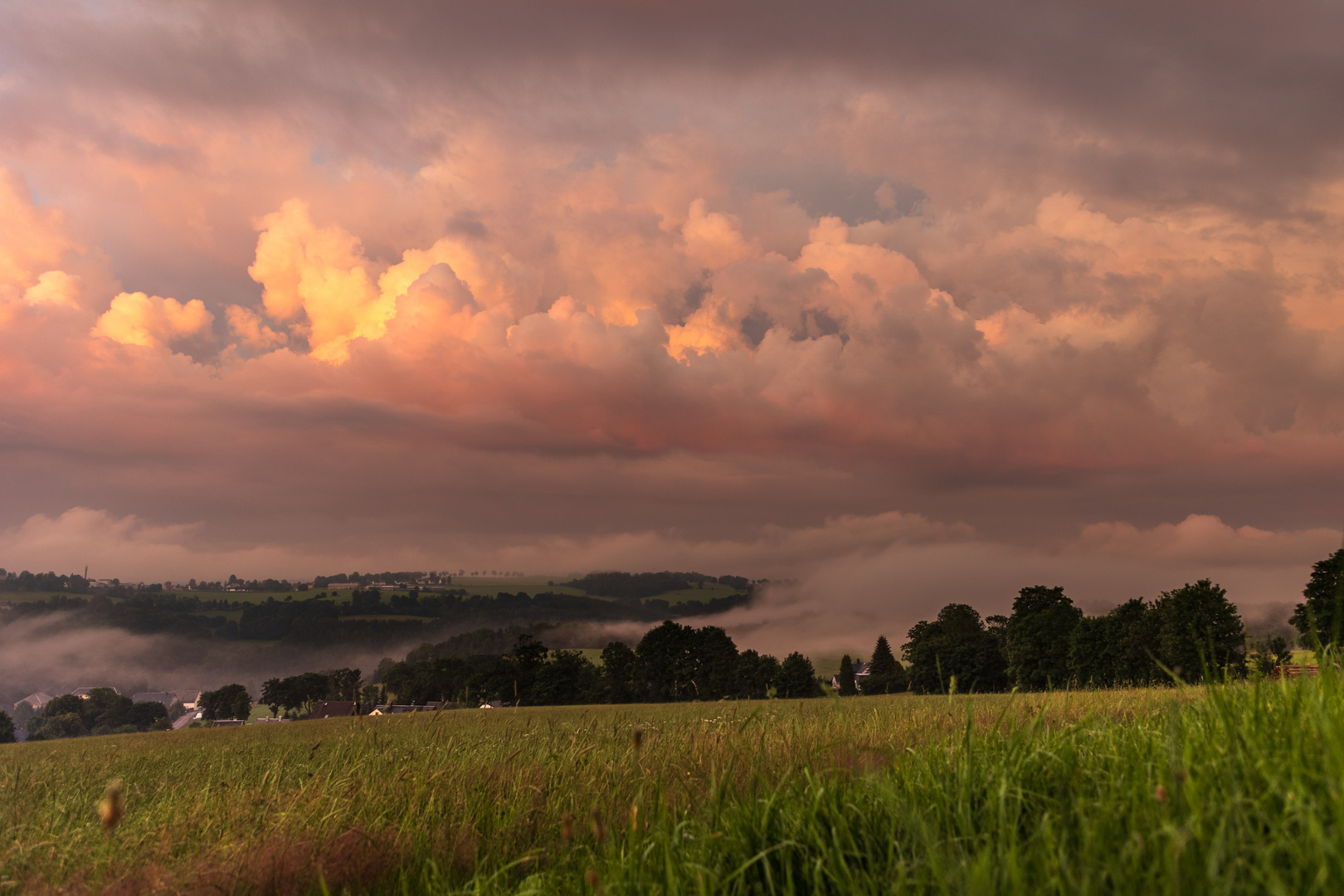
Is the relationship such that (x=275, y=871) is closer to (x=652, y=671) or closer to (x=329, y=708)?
(x=652, y=671)

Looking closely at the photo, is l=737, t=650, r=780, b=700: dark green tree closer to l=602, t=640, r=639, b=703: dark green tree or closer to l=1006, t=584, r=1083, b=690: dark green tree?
l=602, t=640, r=639, b=703: dark green tree

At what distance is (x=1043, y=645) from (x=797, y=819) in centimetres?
8579

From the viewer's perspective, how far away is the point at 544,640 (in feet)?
350

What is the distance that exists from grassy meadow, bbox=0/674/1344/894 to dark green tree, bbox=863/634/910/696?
369 feet

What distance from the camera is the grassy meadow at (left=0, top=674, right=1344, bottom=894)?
2.95 meters

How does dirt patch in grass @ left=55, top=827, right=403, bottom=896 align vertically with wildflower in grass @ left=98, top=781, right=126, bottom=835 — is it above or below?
below

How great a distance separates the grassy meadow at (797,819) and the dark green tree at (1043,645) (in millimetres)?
77645

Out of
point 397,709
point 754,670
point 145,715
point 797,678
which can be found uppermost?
point 754,670

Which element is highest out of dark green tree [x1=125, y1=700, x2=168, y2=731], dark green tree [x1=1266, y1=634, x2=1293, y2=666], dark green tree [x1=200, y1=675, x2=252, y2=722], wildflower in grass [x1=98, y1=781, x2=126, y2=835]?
dark green tree [x1=1266, y1=634, x2=1293, y2=666]

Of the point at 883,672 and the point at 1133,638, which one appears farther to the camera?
the point at 883,672

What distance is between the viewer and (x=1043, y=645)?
78312 mm

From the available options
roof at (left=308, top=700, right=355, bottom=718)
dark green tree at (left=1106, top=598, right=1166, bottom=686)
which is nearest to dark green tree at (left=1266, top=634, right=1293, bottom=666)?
dark green tree at (left=1106, top=598, right=1166, bottom=686)

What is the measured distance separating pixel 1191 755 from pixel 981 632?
344 feet

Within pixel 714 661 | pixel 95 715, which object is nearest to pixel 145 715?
pixel 95 715
